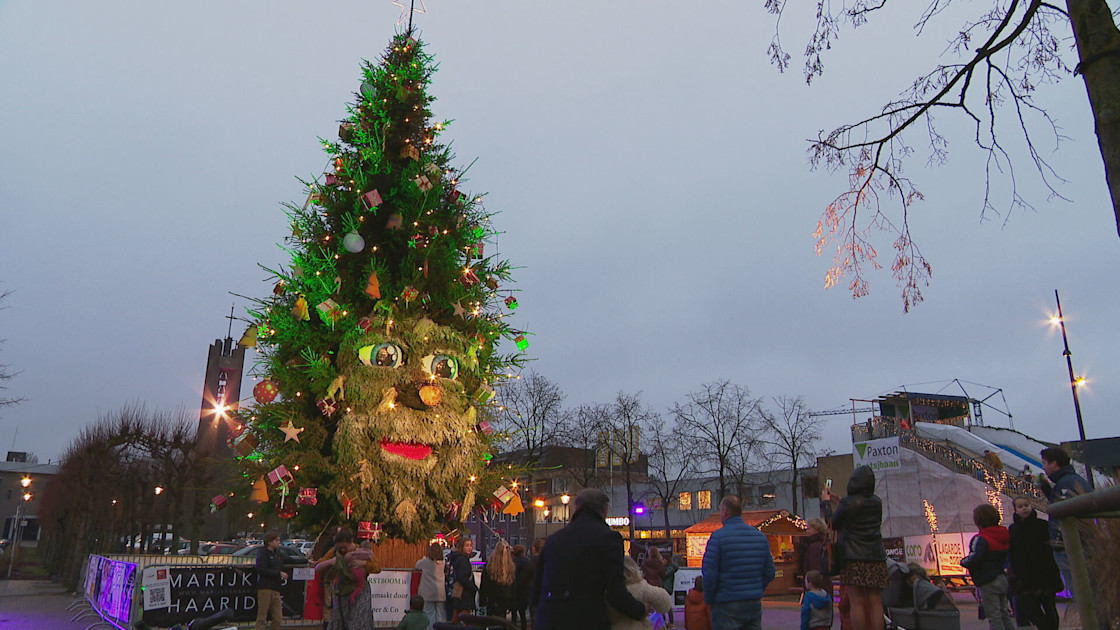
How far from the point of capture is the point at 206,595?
462 inches

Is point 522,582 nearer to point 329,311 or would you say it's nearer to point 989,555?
point 329,311

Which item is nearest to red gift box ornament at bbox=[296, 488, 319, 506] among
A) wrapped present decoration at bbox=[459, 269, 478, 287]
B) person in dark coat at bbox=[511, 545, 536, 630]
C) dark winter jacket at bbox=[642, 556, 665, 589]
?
person in dark coat at bbox=[511, 545, 536, 630]

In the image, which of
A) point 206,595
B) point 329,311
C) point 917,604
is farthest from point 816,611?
point 329,311

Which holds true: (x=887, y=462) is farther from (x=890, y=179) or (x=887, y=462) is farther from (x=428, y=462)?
(x=890, y=179)

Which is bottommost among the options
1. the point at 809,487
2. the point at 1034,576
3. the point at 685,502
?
the point at 1034,576

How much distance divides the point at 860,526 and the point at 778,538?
2441 centimetres

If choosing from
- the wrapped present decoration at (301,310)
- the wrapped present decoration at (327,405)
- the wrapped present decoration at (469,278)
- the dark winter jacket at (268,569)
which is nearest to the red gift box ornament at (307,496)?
the wrapped present decoration at (327,405)

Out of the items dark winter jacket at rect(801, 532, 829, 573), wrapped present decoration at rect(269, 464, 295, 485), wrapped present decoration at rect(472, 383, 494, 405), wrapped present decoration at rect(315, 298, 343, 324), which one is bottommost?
dark winter jacket at rect(801, 532, 829, 573)

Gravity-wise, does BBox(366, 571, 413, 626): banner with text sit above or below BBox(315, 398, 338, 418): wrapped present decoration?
below

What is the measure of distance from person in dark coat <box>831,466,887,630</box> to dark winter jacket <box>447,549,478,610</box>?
6.37 metres

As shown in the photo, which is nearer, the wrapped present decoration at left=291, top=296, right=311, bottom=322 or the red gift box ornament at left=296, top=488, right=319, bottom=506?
the red gift box ornament at left=296, top=488, right=319, bottom=506

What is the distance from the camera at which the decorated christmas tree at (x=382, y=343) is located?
43.2 ft

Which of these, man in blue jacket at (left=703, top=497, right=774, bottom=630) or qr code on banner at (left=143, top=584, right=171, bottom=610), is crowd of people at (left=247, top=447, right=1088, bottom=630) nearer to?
Result: man in blue jacket at (left=703, top=497, right=774, bottom=630)

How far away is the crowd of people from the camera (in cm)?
480
